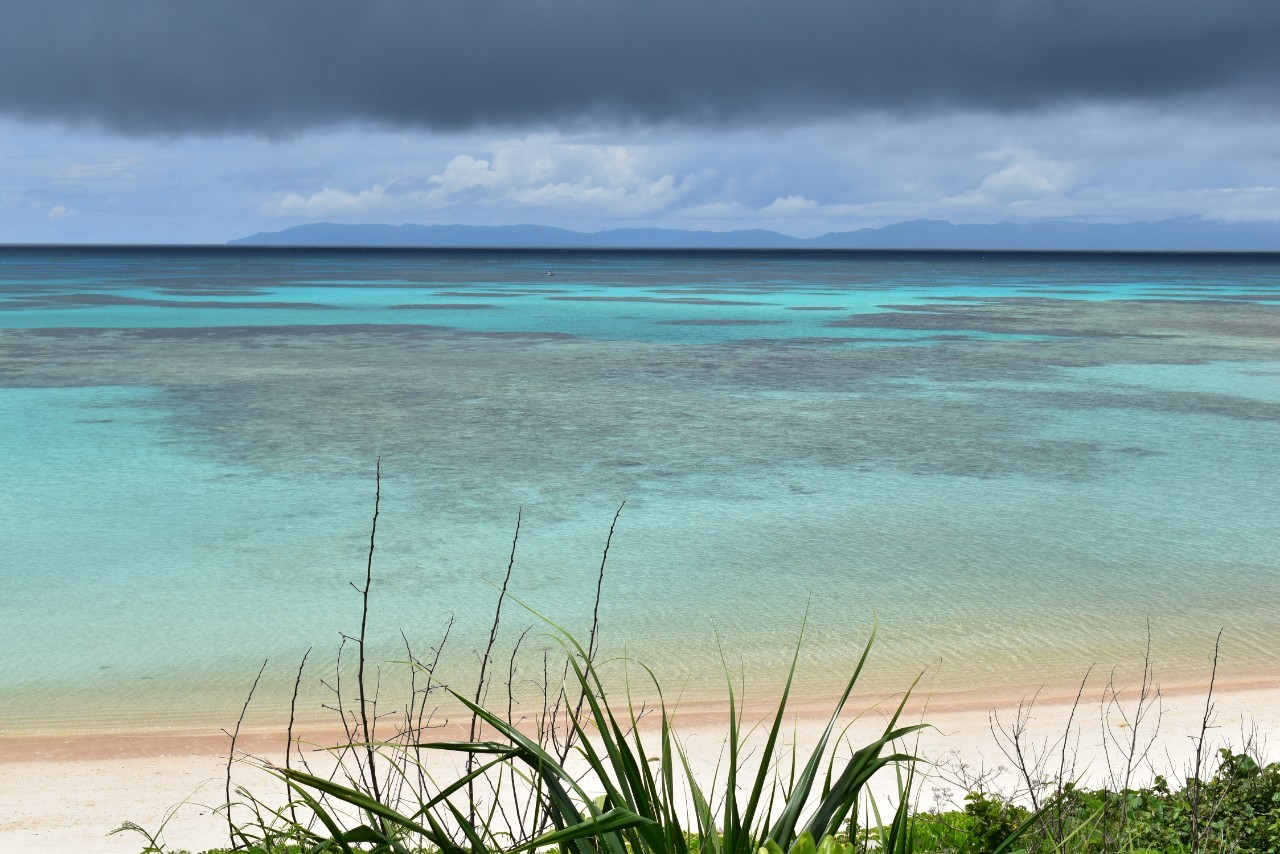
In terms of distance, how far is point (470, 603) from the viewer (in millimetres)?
10469

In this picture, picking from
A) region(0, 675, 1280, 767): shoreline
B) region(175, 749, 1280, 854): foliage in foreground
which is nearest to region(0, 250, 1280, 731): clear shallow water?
region(0, 675, 1280, 767): shoreline

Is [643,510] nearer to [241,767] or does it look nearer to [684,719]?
[684,719]

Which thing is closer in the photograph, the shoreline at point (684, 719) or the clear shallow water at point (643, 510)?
the shoreline at point (684, 719)

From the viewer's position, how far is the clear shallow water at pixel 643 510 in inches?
372

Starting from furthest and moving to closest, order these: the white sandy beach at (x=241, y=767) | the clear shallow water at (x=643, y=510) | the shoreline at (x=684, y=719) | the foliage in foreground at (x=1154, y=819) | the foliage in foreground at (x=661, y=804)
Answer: the clear shallow water at (x=643, y=510) < the shoreline at (x=684, y=719) < the white sandy beach at (x=241, y=767) < the foliage in foreground at (x=1154, y=819) < the foliage in foreground at (x=661, y=804)

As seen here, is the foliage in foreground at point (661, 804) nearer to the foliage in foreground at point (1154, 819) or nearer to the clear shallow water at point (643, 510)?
the foliage in foreground at point (1154, 819)

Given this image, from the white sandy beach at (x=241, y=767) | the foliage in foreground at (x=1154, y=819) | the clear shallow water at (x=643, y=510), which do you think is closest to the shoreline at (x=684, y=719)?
the white sandy beach at (x=241, y=767)

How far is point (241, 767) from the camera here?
22.5 feet

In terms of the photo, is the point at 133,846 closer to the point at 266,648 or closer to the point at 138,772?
the point at 138,772

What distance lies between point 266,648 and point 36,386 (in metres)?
16.3

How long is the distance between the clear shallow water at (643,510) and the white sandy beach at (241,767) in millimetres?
672

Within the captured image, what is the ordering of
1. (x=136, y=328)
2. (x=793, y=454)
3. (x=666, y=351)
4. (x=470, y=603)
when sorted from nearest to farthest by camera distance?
1. (x=470, y=603)
2. (x=793, y=454)
3. (x=666, y=351)
4. (x=136, y=328)

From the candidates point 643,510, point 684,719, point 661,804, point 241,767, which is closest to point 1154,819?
point 684,719

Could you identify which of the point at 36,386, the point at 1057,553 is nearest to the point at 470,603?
the point at 1057,553
